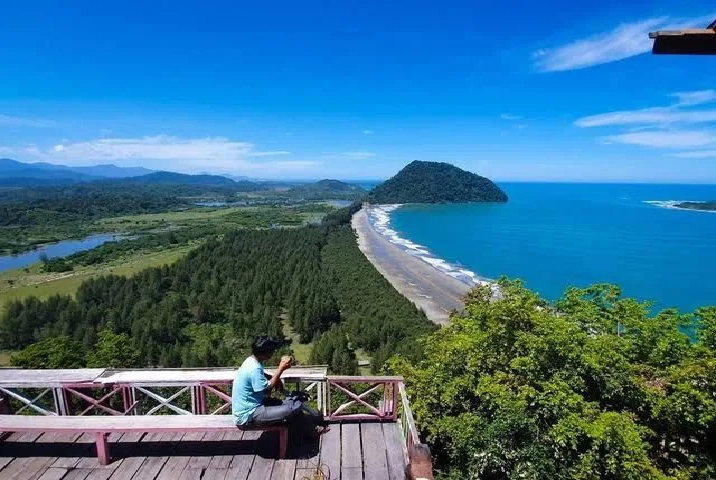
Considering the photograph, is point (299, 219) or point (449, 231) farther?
point (299, 219)

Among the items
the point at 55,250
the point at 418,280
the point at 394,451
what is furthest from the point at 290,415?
the point at 55,250

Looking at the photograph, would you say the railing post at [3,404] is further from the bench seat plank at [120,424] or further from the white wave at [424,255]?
the white wave at [424,255]

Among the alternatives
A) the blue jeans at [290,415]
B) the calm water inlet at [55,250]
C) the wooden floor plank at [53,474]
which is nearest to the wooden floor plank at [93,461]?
the wooden floor plank at [53,474]

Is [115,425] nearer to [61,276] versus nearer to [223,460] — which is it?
[223,460]

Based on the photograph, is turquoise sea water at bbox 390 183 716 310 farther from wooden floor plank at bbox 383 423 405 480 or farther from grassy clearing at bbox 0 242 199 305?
wooden floor plank at bbox 383 423 405 480

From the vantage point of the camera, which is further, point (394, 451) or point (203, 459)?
point (394, 451)

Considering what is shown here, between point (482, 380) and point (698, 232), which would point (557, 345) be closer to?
point (482, 380)

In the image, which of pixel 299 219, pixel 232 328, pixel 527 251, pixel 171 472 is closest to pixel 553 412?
pixel 171 472
